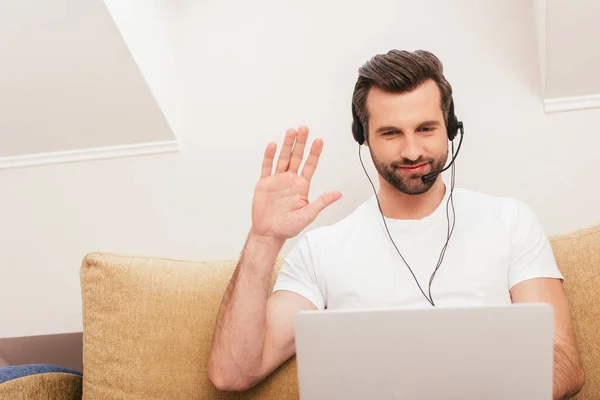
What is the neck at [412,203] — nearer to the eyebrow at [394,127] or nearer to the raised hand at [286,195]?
the eyebrow at [394,127]

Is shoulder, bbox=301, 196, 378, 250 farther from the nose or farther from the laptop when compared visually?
the laptop

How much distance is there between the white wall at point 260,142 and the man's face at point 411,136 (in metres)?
0.47

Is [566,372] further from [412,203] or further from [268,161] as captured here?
[268,161]

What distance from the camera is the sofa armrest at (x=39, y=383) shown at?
1221 mm

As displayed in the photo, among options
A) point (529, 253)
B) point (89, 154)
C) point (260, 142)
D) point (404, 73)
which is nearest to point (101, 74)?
point (89, 154)

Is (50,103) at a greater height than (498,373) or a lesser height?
greater

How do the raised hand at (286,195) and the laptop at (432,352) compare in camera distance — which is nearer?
the laptop at (432,352)

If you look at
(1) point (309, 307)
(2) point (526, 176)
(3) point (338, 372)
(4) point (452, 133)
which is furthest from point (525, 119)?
(3) point (338, 372)

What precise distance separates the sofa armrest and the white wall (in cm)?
67

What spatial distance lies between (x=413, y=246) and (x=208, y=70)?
0.99 m

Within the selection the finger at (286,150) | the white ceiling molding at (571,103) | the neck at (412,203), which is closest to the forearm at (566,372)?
the neck at (412,203)

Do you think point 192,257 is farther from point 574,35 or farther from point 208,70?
point 574,35

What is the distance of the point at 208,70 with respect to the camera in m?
2.05

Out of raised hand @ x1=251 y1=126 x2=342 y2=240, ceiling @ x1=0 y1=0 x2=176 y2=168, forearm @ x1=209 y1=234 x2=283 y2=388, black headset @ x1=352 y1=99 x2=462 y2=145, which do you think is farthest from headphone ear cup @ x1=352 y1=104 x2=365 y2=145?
ceiling @ x1=0 y1=0 x2=176 y2=168
